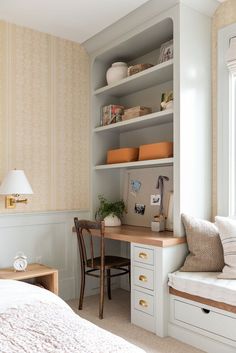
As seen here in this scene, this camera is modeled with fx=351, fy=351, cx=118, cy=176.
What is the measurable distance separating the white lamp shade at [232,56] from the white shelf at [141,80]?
0.47 metres

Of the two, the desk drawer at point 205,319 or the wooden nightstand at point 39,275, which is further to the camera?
the wooden nightstand at point 39,275

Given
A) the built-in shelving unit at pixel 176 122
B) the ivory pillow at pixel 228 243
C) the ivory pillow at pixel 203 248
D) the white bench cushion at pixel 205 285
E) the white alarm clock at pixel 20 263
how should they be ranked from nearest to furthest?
the white bench cushion at pixel 205 285
the ivory pillow at pixel 228 243
the ivory pillow at pixel 203 248
the built-in shelving unit at pixel 176 122
the white alarm clock at pixel 20 263

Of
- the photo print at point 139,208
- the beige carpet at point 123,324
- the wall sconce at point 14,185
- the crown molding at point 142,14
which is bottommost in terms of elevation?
the beige carpet at point 123,324

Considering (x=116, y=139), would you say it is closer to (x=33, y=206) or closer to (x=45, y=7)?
(x=33, y=206)

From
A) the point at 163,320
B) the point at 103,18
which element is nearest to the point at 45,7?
the point at 103,18

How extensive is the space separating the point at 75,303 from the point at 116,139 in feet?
6.06

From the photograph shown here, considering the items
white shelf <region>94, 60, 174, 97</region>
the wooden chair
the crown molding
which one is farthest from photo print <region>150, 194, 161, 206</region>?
the crown molding

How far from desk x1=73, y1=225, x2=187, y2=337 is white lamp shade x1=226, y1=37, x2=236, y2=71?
1.47 metres

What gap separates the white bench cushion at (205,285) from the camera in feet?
7.65

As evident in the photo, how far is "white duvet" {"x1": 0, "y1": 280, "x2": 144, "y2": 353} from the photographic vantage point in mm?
1219

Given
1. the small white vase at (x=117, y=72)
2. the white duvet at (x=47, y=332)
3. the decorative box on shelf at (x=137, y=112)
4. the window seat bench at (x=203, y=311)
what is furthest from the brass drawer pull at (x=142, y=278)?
the small white vase at (x=117, y=72)

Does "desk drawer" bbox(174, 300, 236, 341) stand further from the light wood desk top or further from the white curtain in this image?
the white curtain

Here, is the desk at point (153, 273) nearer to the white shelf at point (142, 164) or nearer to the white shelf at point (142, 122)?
the white shelf at point (142, 164)

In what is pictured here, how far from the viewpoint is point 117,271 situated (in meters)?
4.04
